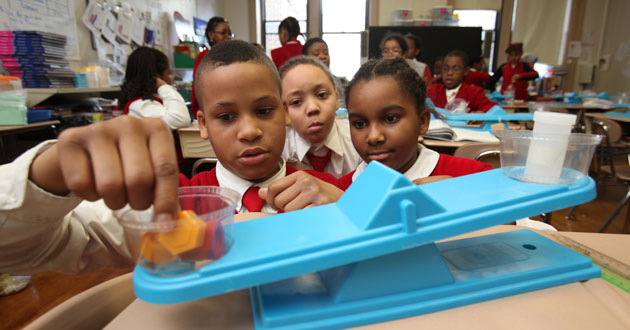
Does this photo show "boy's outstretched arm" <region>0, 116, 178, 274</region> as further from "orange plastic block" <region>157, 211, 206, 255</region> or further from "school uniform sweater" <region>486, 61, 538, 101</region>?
"school uniform sweater" <region>486, 61, 538, 101</region>

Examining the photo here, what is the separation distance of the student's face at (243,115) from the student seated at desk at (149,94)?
1828 millimetres

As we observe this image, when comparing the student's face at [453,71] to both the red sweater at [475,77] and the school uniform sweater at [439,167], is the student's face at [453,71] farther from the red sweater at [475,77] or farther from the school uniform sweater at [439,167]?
the school uniform sweater at [439,167]

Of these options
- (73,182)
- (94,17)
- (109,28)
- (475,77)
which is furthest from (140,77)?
(475,77)

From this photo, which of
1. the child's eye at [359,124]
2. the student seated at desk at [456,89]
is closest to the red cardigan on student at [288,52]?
the student seated at desk at [456,89]

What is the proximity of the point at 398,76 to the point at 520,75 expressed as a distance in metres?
5.46

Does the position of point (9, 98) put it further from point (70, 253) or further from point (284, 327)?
point (284, 327)

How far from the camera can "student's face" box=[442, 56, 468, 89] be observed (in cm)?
369

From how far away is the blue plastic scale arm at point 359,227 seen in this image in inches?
15.3

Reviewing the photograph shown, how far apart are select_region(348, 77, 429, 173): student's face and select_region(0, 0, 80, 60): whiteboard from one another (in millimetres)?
3049

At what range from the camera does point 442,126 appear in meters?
2.18

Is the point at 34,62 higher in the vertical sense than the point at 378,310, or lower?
higher

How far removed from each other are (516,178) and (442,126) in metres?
1.70

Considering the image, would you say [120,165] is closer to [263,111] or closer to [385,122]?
[263,111]

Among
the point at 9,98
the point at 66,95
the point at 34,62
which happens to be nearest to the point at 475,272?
the point at 9,98
